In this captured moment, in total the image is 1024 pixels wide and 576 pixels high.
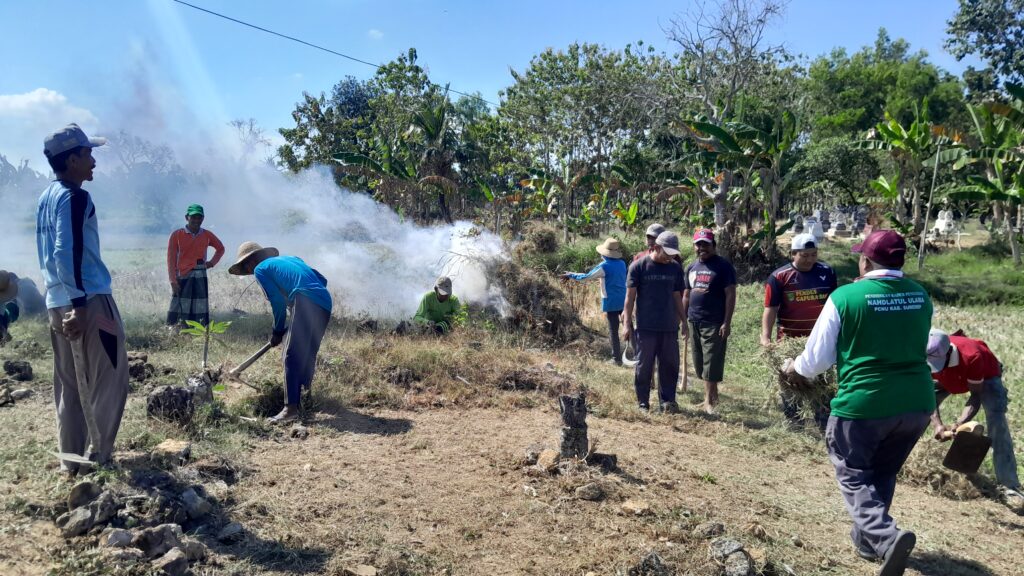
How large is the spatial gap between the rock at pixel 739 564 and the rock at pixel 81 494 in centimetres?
338

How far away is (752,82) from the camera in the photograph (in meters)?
22.1

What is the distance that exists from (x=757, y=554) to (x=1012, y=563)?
1.69 meters

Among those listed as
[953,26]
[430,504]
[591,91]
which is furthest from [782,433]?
[953,26]

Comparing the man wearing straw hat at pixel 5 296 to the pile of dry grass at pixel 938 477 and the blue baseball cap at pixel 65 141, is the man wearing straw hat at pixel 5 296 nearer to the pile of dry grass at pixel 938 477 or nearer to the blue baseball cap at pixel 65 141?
the blue baseball cap at pixel 65 141

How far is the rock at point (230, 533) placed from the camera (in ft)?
12.1

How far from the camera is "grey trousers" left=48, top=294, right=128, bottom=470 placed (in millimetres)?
4191

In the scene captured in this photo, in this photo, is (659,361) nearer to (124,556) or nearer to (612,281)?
(612,281)

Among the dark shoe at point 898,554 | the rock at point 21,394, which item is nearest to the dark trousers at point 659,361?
the dark shoe at point 898,554

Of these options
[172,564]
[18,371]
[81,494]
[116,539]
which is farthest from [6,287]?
[172,564]

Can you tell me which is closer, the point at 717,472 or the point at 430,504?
the point at 430,504

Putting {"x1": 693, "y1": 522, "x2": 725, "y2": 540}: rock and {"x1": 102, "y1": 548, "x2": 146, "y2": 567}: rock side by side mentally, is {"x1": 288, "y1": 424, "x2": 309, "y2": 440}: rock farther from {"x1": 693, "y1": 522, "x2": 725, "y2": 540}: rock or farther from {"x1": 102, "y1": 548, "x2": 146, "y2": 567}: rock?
{"x1": 693, "y1": 522, "x2": 725, "y2": 540}: rock

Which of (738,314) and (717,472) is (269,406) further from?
(738,314)

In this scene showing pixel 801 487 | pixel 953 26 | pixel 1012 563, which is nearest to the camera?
pixel 1012 563

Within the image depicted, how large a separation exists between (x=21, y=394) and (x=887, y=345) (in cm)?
668
